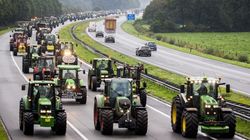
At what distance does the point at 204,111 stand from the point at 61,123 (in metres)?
6.46

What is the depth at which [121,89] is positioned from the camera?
Answer: 32.5 metres

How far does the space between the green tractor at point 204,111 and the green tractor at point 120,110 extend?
6.09 feet

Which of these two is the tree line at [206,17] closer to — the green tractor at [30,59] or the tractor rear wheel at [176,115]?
the green tractor at [30,59]

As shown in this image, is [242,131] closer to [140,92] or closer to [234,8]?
[140,92]

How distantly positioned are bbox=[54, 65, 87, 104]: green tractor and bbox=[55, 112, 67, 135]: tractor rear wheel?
1237 centimetres

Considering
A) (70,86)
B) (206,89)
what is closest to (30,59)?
(70,86)

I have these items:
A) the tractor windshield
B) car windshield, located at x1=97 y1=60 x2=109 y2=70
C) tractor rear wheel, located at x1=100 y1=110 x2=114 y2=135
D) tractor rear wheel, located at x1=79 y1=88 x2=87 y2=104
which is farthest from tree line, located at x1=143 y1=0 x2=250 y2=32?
tractor rear wheel, located at x1=100 y1=110 x2=114 y2=135

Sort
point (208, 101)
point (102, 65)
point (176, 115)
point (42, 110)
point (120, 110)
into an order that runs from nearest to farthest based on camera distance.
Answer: point (208, 101)
point (42, 110)
point (120, 110)
point (176, 115)
point (102, 65)

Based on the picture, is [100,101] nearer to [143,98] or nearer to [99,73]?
[143,98]

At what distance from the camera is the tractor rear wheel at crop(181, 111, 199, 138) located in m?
30.1

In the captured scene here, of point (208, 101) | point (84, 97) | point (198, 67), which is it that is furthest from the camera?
point (198, 67)

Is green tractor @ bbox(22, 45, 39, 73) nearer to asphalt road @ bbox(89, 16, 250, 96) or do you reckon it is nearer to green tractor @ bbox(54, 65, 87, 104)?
asphalt road @ bbox(89, 16, 250, 96)

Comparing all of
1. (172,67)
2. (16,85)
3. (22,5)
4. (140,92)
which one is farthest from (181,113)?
(22,5)

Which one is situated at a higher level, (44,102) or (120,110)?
(44,102)
